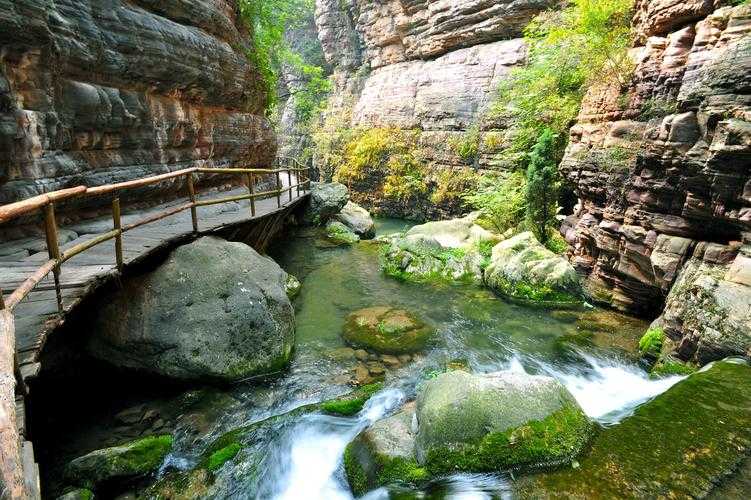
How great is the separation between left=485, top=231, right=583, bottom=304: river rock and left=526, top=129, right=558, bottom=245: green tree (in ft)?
4.91

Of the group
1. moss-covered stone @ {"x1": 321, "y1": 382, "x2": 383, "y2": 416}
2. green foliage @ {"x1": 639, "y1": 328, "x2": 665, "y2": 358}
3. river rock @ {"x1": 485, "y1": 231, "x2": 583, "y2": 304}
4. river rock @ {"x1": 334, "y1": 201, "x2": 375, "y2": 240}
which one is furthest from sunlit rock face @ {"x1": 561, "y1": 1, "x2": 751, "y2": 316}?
river rock @ {"x1": 334, "y1": 201, "x2": 375, "y2": 240}

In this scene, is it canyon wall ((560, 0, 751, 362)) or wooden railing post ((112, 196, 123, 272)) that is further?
canyon wall ((560, 0, 751, 362))

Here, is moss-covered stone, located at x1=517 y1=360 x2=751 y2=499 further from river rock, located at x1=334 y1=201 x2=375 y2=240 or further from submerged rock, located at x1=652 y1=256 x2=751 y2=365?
river rock, located at x1=334 y1=201 x2=375 y2=240

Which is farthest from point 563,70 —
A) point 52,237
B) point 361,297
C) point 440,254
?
point 52,237

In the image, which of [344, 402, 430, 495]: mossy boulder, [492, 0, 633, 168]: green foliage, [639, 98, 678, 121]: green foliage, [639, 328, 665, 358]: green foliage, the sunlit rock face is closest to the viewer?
[344, 402, 430, 495]: mossy boulder

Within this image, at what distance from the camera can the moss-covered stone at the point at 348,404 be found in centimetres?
498

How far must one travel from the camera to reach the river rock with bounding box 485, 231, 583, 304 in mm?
8711

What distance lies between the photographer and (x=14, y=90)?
548 cm

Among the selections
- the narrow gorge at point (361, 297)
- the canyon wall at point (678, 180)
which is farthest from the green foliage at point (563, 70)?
the canyon wall at point (678, 180)

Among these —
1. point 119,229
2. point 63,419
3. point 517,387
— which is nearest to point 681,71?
point 517,387

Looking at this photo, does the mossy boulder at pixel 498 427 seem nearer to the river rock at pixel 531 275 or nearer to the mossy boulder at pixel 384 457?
the mossy boulder at pixel 384 457

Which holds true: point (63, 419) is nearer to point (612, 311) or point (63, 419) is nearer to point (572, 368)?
point (572, 368)

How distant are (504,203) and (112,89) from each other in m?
10.7

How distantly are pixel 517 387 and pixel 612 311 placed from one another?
5.51m
